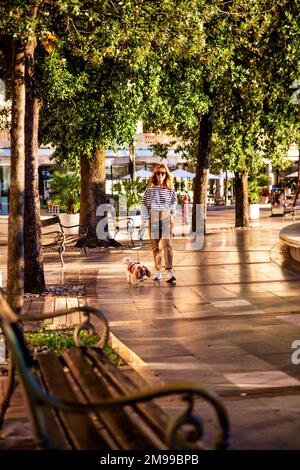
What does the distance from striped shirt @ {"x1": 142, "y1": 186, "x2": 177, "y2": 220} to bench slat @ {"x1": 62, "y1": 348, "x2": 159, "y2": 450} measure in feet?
27.7

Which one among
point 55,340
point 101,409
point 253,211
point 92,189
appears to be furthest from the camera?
point 253,211

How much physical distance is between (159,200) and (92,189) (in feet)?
25.4

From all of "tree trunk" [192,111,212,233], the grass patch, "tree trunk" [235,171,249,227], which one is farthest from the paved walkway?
→ "tree trunk" [235,171,249,227]

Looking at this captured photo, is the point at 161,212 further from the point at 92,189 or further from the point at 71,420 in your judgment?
the point at 71,420

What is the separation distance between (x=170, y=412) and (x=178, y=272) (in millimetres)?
9224

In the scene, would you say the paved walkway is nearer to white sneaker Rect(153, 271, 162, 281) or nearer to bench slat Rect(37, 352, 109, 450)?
white sneaker Rect(153, 271, 162, 281)

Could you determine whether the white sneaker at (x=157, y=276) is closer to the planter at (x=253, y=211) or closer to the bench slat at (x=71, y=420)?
the bench slat at (x=71, y=420)

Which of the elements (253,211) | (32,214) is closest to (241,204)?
(253,211)

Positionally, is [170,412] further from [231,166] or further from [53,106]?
[231,166]

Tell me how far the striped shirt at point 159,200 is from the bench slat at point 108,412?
8432 mm

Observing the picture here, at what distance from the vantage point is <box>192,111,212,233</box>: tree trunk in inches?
967

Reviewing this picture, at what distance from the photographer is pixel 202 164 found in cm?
2498

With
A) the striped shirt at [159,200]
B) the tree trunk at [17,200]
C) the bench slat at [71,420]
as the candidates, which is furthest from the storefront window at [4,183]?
the bench slat at [71,420]

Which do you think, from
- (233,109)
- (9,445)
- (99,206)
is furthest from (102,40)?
(233,109)
